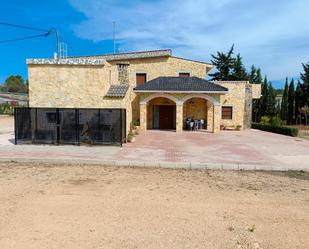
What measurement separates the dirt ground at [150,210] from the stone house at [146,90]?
289 inches

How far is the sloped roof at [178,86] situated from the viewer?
2297 cm

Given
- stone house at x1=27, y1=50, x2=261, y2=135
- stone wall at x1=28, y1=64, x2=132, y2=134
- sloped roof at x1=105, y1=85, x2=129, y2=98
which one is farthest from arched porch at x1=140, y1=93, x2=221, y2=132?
stone wall at x1=28, y1=64, x2=132, y2=134

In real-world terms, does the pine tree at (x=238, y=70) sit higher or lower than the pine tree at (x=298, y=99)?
higher

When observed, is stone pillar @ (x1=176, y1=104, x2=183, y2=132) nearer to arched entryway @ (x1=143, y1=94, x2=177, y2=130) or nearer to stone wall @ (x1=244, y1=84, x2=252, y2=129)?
arched entryway @ (x1=143, y1=94, x2=177, y2=130)

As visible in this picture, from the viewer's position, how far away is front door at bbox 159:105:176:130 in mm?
25984

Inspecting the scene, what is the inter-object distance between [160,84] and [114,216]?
19.4 metres

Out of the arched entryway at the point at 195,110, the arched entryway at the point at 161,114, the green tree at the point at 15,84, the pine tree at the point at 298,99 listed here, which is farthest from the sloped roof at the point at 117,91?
the green tree at the point at 15,84

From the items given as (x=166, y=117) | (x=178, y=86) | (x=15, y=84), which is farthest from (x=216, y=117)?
(x=15, y=84)

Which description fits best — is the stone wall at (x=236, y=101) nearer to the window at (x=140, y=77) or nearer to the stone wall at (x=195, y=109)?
the stone wall at (x=195, y=109)

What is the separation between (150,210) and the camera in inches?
221

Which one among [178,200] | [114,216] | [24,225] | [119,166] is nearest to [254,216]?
[178,200]

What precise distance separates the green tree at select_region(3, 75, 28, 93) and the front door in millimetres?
77633

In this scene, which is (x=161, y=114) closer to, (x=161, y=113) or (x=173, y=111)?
(x=161, y=113)

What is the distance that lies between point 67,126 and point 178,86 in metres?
11.9
